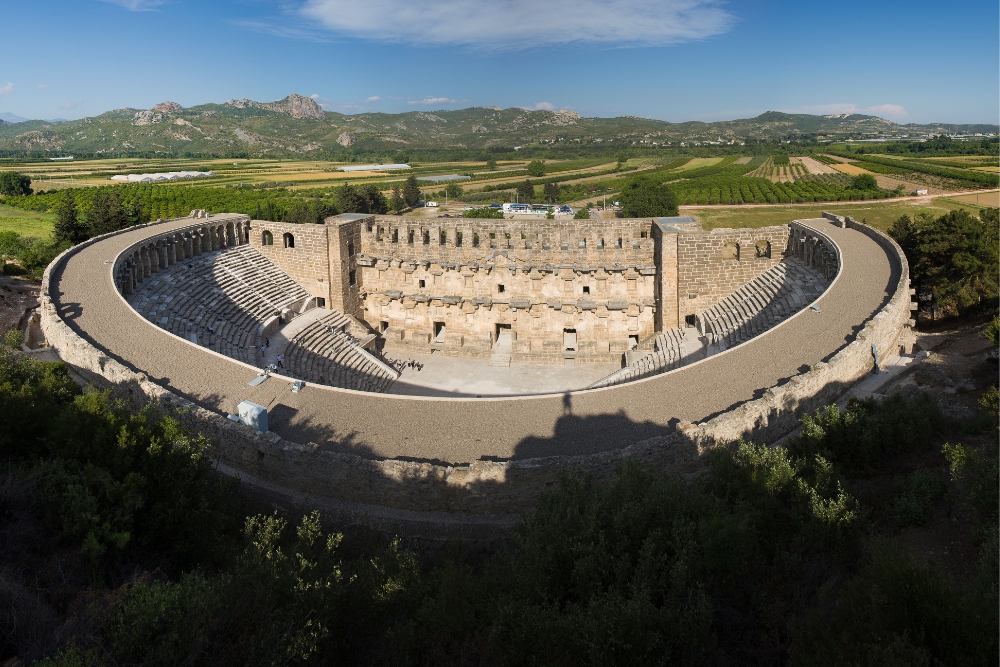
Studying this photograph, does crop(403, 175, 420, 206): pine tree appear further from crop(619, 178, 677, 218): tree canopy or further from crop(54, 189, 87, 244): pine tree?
crop(54, 189, 87, 244): pine tree

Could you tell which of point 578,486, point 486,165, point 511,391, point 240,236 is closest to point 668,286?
point 511,391

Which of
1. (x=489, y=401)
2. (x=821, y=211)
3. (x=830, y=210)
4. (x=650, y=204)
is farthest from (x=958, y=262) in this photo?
(x=830, y=210)

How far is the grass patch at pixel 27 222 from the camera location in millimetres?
34938

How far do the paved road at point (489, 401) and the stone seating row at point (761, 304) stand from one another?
1.94m

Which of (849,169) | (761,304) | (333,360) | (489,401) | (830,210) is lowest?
(333,360)

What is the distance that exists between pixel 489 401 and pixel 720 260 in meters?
11.2

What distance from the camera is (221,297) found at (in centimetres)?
1933

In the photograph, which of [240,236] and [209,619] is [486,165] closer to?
[240,236]

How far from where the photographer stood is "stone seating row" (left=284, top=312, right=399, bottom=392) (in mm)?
17359

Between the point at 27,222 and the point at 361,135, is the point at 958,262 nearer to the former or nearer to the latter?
the point at 27,222

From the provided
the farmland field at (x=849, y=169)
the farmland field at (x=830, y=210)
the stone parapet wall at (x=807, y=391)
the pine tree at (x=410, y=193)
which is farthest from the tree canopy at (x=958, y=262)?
the farmland field at (x=849, y=169)

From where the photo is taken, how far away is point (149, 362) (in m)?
12.2

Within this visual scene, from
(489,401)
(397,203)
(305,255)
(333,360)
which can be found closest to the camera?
(489,401)

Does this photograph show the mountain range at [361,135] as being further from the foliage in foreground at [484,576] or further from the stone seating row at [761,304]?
the foliage in foreground at [484,576]
